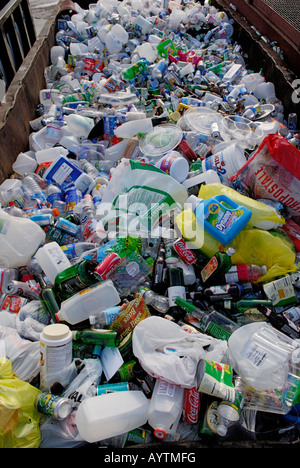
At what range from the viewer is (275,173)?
2.58m

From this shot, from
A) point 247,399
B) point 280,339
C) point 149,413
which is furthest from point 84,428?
point 280,339

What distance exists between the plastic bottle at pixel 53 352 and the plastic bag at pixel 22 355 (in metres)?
0.10

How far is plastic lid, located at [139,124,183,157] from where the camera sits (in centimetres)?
322

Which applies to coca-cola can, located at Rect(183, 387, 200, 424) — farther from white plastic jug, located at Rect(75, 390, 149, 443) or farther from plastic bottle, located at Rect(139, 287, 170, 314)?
plastic bottle, located at Rect(139, 287, 170, 314)

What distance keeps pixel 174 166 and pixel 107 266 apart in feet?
3.68

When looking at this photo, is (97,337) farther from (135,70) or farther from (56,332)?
(135,70)

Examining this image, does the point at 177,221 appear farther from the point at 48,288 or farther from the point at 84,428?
the point at 84,428

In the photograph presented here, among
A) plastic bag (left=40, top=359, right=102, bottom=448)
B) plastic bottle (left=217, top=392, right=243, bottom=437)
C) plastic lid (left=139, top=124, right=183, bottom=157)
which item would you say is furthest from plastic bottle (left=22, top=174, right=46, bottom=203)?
plastic bottle (left=217, top=392, right=243, bottom=437)

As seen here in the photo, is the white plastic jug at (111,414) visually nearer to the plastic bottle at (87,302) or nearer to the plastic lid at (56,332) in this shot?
the plastic lid at (56,332)

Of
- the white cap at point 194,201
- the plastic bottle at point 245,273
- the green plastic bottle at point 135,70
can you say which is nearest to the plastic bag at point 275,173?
the white cap at point 194,201

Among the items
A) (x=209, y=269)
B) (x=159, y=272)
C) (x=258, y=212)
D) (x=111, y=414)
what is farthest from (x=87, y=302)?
(x=258, y=212)

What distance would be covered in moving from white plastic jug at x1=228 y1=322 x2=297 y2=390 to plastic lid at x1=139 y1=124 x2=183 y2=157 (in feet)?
6.01

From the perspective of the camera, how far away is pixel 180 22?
6102 millimetres

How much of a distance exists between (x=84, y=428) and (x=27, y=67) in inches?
148
